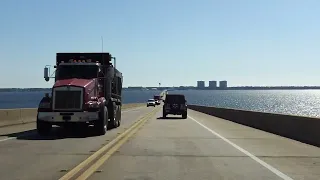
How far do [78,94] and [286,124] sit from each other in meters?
9.30

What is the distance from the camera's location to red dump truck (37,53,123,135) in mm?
20750

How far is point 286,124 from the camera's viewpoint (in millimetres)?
22281

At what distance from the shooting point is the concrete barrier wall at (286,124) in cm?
1855

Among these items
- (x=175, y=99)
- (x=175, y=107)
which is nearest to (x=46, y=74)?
(x=175, y=107)

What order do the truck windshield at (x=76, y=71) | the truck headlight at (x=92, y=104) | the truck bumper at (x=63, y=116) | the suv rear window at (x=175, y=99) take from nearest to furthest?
the truck bumper at (x=63, y=116)
the truck headlight at (x=92, y=104)
the truck windshield at (x=76, y=71)
the suv rear window at (x=175, y=99)

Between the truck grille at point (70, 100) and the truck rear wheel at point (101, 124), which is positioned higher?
the truck grille at point (70, 100)

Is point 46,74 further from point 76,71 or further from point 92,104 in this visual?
point 92,104

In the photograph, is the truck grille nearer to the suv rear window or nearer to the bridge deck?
the bridge deck

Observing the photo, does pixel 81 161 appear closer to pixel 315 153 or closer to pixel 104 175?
pixel 104 175

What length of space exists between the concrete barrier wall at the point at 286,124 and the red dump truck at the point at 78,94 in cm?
809

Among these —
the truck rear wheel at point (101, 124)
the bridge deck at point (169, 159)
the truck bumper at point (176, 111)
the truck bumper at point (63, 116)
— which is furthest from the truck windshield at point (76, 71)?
the truck bumper at point (176, 111)

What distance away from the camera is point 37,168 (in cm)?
1145

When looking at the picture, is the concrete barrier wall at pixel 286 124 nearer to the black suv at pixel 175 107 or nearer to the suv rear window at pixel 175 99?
the black suv at pixel 175 107

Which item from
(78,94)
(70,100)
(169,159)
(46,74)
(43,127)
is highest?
(46,74)
